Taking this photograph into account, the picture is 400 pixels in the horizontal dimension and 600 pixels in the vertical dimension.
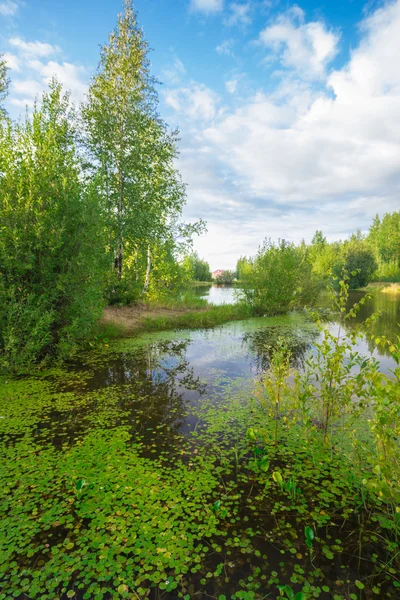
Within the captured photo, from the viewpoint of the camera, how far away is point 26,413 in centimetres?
539

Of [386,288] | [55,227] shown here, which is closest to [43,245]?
[55,227]

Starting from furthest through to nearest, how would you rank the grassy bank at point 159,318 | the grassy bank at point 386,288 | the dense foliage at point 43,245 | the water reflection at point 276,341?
the grassy bank at point 386,288
the grassy bank at point 159,318
the water reflection at point 276,341
the dense foliage at point 43,245

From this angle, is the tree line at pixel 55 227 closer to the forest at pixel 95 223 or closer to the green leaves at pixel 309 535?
the forest at pixel 95 223

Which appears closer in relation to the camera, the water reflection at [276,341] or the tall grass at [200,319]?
the water reflection at [276,341]

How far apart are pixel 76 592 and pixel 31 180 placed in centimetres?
805

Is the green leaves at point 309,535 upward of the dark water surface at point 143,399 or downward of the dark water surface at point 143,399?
upward

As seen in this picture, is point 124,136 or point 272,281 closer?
point 124,136

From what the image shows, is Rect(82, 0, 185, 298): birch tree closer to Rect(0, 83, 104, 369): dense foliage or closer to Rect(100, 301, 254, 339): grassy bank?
Rect(100, 301, 254, 339): grassy bank

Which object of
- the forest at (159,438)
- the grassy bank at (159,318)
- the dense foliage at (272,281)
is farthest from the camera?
the dense foliage at (272,281)

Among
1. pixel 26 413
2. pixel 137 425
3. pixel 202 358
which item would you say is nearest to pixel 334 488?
pixel 137 425

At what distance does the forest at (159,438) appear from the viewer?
253 centimetres

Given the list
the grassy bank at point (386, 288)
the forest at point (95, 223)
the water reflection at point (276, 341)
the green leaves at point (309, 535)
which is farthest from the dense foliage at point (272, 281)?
the grassy bank at point (386, 288)

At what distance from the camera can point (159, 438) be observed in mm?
4688

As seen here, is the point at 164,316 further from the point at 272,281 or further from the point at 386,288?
the point at 386,288
